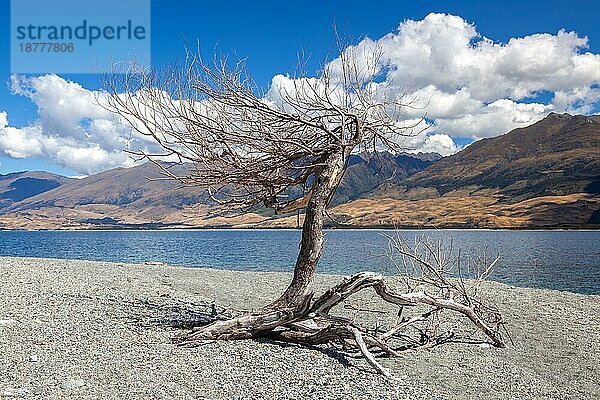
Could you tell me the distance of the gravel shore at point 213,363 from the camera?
8875 millimetres

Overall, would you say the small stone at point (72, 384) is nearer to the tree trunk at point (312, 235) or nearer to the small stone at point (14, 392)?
the small stone at point (14, 392)

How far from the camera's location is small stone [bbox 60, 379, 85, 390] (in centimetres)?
851

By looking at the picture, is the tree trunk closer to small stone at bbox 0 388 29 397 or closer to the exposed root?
the exposed root

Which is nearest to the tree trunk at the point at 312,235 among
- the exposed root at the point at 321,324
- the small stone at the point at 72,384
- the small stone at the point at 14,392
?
the exposed root at the point at 321,324

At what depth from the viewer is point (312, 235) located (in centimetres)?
1219

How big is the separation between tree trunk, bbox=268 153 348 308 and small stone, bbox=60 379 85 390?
15.1ft

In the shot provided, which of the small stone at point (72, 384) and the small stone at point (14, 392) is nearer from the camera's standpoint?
the small stone at point (14, 392)

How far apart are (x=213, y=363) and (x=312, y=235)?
3.61m

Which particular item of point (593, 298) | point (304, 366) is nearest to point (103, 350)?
point (304, 366)

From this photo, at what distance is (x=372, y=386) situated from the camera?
9.43 meters

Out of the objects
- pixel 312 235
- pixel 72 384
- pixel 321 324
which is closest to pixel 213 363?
pixel 72 384

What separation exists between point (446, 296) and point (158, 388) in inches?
314

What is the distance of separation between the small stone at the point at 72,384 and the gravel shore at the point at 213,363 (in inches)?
1.2

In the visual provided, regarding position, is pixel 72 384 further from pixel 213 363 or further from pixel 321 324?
pixel 321 324
